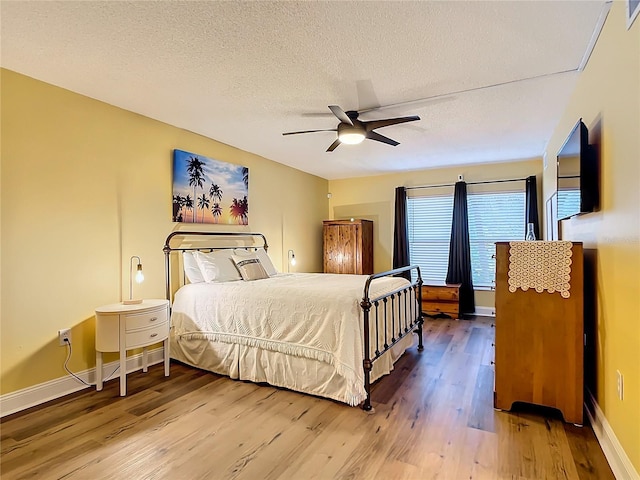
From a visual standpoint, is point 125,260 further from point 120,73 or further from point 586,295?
point 586,295

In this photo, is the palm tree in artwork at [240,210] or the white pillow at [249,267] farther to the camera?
the palm tree in artwork at [240,210]

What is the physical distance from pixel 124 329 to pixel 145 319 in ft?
0.56

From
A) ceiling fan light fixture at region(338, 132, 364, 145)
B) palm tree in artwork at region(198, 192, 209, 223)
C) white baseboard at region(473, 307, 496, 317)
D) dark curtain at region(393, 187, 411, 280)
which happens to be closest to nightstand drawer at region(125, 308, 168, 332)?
palm tree in artwork at region(198, 192, 209, 223)

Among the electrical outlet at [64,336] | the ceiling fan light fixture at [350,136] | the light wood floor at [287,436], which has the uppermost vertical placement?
the ceiling fan light fixture at [350,136]

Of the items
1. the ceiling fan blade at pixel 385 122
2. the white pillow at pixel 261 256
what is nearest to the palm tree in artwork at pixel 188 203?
the white pillow at pixel 261 256

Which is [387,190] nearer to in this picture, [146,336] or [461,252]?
[461,252]

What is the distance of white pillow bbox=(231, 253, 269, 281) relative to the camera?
12.4ft

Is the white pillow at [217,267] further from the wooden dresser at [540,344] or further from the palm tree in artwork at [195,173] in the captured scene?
the wooden dresser at [540,344]

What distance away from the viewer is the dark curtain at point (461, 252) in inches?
219

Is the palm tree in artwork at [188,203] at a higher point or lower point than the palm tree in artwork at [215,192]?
lower

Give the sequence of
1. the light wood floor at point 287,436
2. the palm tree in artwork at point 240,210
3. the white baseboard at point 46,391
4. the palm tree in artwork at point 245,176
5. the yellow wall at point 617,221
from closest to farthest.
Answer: the yellow wall at point 617,221
the light wood floor at point 287,436
the white baseboard at point 46,391
the palm tree in artwork at point 240,210
the palm tree in artwork at point 245,176

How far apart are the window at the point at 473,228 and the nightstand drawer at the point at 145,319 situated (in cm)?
438

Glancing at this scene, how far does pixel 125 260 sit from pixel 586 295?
12.4ft

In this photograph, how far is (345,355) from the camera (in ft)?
8.38
